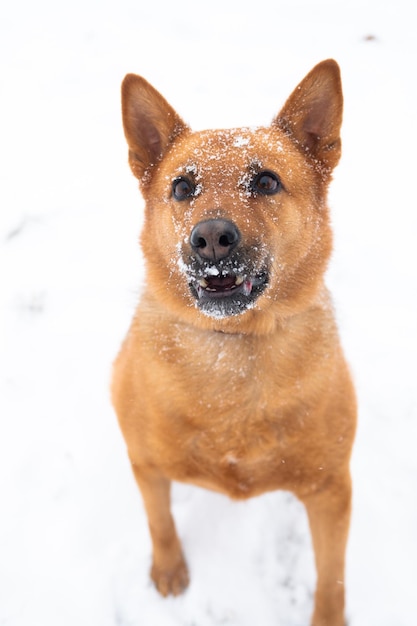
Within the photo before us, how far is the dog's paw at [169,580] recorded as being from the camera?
3.29 metres

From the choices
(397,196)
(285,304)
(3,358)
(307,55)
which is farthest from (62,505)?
(307,55)

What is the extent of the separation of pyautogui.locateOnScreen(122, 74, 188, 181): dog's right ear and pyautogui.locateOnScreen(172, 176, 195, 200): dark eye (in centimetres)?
32

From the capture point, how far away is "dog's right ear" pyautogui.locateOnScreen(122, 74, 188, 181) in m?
2.88

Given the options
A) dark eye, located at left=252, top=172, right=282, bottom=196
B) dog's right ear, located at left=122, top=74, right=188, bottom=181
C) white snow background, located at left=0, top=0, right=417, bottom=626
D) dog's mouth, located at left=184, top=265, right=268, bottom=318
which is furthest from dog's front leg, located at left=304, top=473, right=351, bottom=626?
dog's right ear, located at left=122, top=74, right=188, bottom=181

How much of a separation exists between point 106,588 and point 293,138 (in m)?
2.64

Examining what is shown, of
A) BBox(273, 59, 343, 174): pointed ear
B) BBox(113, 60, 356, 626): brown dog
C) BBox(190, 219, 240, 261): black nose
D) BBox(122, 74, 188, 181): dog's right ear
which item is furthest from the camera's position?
BBox(122, 74, 188, 181): dog's right ear

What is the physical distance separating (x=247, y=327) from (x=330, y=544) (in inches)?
48.0

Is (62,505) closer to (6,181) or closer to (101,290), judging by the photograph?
(101,290)

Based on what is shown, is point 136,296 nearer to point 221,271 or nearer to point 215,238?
point 221,271

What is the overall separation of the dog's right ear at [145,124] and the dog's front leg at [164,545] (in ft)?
5.50

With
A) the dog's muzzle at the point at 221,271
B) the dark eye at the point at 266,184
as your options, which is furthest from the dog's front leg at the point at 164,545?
the dark eye at the point at 266,184

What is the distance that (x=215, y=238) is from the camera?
229 centimetres

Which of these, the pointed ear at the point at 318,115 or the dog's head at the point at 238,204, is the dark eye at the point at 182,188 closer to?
the dog's head at the point at 238,204

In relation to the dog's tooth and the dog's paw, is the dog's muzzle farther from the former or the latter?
the dog's paw
